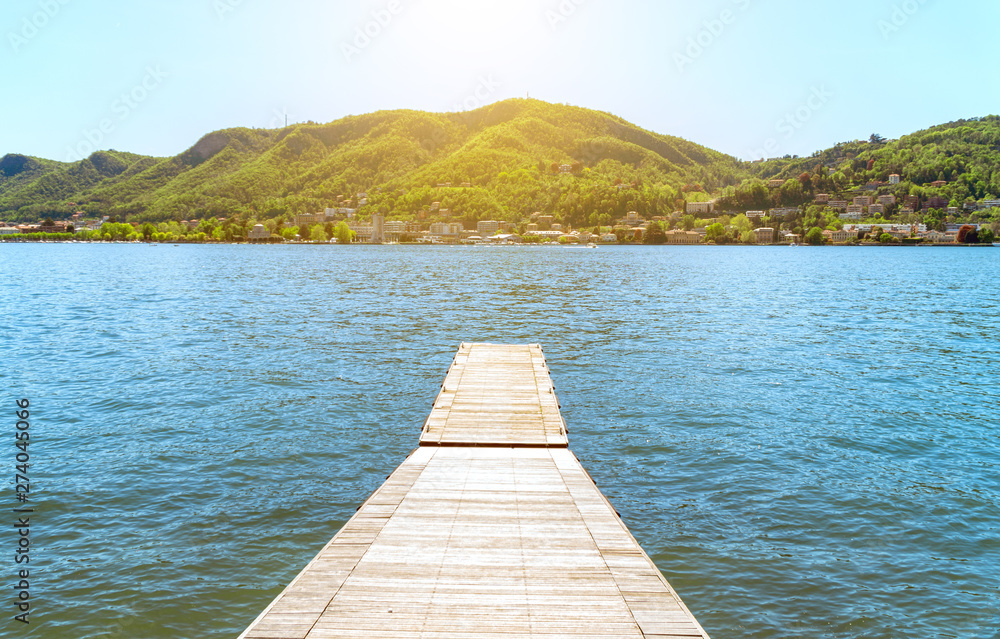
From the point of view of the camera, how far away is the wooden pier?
5668 millimetres

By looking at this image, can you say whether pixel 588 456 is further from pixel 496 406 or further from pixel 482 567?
pixel 482 567

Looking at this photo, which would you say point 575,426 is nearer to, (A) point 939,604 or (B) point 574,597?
(A) point 939,604

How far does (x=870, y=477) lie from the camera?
13.5 m

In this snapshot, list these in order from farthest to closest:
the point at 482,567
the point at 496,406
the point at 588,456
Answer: the point at 496,406
the point at 588,456
the point at 482,567

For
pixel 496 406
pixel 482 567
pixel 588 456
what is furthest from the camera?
pixel 496 406

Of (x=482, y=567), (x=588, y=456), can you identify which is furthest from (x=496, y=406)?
(x=482, y=567)

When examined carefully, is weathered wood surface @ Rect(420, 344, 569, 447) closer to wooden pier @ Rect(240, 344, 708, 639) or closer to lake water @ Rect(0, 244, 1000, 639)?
wooden pier @ Rect(240, 344, 708, 639)

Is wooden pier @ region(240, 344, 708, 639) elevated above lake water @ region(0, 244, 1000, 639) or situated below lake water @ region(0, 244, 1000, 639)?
above

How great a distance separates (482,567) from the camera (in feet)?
22.4

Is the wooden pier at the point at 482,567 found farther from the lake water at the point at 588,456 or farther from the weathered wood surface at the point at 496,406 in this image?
the lake water at the point at 588,456

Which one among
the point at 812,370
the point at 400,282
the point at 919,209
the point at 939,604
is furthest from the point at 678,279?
the point at 919,209

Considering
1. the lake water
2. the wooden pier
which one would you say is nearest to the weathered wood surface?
the wooden pier

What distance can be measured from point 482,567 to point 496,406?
799 cm

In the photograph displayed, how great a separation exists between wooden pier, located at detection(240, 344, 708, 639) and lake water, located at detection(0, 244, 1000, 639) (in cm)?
209
